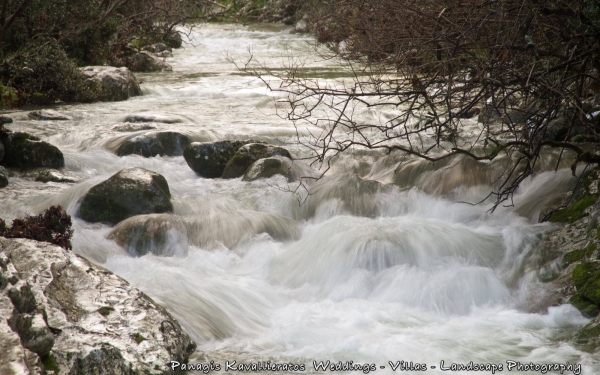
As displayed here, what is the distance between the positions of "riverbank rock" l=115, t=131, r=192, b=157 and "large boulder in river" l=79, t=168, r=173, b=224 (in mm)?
2684

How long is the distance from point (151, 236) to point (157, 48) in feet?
56.6

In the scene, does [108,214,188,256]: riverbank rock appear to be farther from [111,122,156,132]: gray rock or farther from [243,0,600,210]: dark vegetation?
[111,122,156,132]: gray rock

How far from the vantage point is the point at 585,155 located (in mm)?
6109

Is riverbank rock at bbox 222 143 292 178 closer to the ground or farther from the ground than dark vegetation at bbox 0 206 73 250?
farther from the ground

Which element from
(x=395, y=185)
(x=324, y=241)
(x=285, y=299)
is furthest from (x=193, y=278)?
(x=395, y=185)

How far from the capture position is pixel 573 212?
6469mm

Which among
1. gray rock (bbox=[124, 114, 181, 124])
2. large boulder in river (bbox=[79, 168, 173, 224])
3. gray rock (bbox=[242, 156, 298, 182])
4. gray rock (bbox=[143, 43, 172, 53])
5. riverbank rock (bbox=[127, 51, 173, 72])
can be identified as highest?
gray rock (bbox=[143, 43, 172, 53])

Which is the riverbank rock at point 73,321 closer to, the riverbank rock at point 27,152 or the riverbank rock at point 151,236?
the riverbank rock at point 151,236

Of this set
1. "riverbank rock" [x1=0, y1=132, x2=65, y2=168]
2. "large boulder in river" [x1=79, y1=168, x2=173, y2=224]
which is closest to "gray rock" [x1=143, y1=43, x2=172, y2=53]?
"riverbank rock" [x1=0, y1=132, x2=65, y2=168]

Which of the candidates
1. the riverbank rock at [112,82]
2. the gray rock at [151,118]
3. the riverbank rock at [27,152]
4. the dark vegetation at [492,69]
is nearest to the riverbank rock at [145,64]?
the riverbank rock at [112,82]

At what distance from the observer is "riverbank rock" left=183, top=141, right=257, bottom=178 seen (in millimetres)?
9555

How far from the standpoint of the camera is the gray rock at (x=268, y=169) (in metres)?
8.96

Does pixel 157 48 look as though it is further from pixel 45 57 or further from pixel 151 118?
pixel 151 118

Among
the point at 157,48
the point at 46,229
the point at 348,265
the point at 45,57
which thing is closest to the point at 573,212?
the point at 348,265
